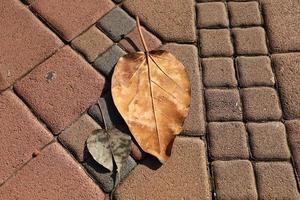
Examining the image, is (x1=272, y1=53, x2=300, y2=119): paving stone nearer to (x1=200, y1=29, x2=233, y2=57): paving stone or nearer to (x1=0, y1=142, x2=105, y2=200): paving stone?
(x1=200, y1=29, x2=233, y2=57): paving stone

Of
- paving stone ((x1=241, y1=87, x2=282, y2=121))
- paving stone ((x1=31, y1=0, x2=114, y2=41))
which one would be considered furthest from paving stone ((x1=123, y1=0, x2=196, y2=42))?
paving stone ((x1=241, y1=87, x2=282, y2=121))

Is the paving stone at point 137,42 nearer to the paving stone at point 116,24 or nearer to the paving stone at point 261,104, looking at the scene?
the paving stone at point 116,24

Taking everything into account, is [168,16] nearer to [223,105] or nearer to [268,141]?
[223,105]

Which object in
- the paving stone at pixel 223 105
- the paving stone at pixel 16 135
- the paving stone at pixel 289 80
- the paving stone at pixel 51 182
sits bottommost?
the paving stone at pixel 51 182

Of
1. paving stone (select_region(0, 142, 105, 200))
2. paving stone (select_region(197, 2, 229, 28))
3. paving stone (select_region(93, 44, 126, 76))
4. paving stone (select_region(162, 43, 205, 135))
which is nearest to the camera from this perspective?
paving stone (select_region(0, 142, 105, 200))

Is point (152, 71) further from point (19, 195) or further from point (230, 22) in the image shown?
point (19, 195)

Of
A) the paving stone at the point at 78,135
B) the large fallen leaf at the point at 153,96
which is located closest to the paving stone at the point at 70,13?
the large fallen leaf at the point at 153,96
